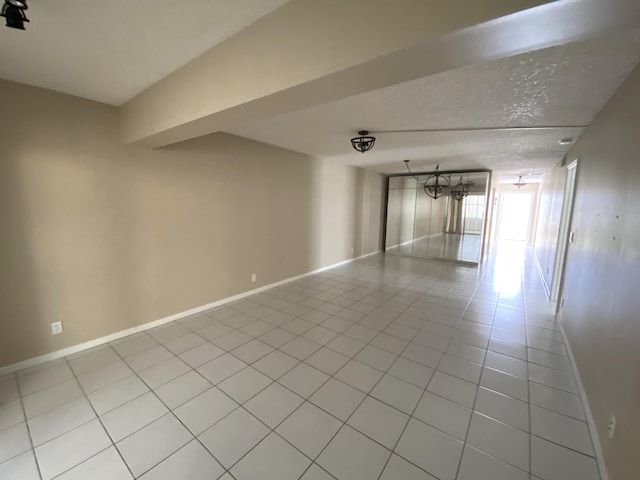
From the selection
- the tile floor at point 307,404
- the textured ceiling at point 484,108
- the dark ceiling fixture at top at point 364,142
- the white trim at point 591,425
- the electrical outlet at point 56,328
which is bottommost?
the tile floor at point 307,404

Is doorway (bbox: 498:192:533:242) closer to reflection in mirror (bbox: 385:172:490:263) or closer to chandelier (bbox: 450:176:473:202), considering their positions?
reflection in mirror (bbox: 385:172:490:263)

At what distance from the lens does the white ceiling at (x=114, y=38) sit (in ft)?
4.19

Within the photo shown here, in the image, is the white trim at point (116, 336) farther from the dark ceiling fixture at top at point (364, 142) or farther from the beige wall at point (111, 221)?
the dark ceiling fixture at top at point (364, 142)

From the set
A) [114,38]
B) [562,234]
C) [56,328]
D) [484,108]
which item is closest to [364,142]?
[484,108]

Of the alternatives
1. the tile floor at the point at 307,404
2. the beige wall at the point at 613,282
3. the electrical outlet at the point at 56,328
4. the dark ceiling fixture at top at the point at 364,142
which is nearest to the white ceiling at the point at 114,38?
the dark ceiling fixture at top at the point at 364,142

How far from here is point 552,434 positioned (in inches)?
65.9

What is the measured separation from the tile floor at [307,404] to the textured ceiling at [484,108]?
2.32 meters

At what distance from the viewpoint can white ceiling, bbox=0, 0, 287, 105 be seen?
1.28 m

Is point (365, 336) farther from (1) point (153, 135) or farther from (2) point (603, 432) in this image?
(1) point (153, 135)

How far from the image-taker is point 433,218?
8617mm

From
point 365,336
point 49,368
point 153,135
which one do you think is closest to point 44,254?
point 49,368

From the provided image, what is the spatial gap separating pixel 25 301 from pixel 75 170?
47.6 inches

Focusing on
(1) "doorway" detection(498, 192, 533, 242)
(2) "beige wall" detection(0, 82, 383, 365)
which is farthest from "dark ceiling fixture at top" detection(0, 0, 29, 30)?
(1) "doorway" detection(498, 192, 533, 242)

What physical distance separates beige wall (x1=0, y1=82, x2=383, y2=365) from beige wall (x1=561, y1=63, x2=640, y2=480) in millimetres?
3732
